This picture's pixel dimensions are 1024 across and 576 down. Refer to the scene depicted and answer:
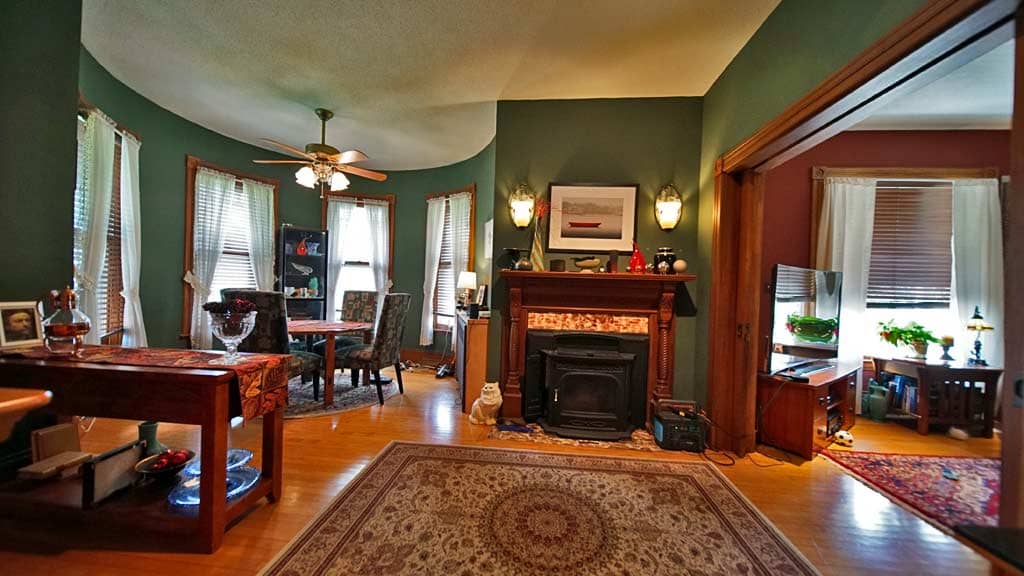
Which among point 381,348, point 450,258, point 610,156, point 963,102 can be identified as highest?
point 963,102

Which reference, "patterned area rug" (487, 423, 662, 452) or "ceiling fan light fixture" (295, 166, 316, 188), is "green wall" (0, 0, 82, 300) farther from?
"patterned area rug" (487, 423, 662, 452)

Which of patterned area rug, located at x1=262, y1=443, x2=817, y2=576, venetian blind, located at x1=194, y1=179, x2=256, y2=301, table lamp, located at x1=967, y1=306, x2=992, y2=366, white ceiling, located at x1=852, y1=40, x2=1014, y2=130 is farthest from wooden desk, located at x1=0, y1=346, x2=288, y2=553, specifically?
table lamp, located at x1=967, y1=306, x2=992, y2=366

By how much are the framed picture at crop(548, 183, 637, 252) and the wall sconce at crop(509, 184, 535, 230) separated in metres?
0.20

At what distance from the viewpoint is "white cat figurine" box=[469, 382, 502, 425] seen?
2.86 metres

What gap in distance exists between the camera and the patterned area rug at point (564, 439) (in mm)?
2576

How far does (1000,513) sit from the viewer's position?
0.99 meters

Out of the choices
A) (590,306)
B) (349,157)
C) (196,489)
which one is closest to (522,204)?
(590,306)

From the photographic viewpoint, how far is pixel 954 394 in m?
2.86

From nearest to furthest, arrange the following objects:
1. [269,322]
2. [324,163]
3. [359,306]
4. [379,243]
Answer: [269,322] < [324,163] < [359,306] < [379,243]

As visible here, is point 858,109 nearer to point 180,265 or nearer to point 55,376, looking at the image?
point 55,376

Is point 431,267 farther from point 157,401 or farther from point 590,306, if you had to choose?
point 157,401

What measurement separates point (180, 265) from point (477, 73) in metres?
3.79

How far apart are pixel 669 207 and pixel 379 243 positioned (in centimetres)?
390

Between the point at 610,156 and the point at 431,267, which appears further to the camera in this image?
the point at 431,267
